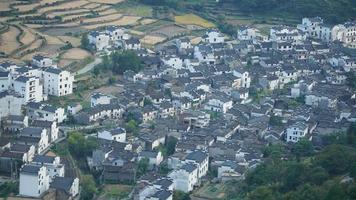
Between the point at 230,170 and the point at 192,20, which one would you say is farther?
the point at 192,20

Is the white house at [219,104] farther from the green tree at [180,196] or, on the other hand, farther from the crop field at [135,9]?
the crop field at [135,9]

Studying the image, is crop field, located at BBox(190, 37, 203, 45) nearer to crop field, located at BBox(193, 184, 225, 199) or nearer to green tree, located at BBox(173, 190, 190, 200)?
crop field, located at BBox(193, 184, 225, 199)

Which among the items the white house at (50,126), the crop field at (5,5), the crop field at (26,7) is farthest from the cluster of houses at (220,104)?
the crop field at (5,5)

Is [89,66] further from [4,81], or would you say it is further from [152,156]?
[152,156]

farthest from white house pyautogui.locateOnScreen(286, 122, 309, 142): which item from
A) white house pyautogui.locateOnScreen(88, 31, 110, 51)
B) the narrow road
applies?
white house pyautogui.locateOnScreen(88, 31, 110, 51)

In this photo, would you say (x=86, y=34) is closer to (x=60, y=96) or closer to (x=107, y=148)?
(x=60, y=96)

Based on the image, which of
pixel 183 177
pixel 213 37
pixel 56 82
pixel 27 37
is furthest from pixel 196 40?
pixel 183 177

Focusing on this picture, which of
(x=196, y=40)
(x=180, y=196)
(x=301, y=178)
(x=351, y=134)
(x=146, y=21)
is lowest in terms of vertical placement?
(x=180, y=196)

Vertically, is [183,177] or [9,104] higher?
[9,104]
